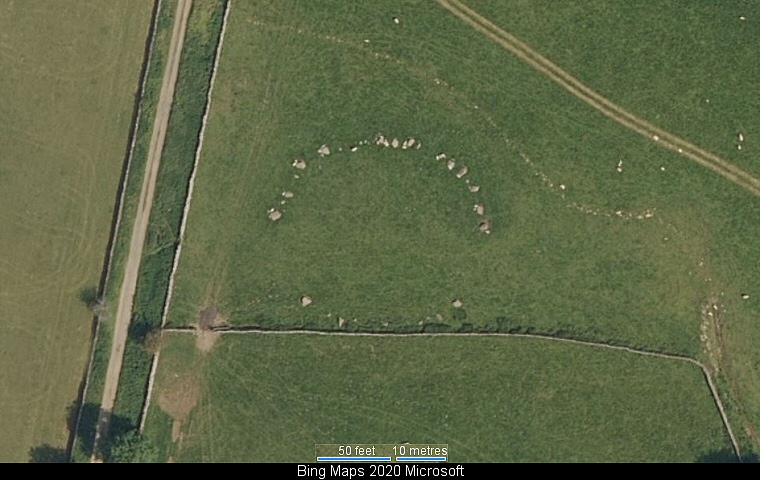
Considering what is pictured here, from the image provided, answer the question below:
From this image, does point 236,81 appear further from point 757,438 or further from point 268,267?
point 757,438

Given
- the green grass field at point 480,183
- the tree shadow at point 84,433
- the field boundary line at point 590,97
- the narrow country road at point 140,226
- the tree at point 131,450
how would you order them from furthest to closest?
the field boundary line at point 590,97 → the green grass field at point 480,183 → the narrow country road at point 140,226 → the tree shadow at point 84,433 → the tree at point 131,450

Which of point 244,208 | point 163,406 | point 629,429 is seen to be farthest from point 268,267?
point 629,429

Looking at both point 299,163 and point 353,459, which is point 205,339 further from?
point 299,163

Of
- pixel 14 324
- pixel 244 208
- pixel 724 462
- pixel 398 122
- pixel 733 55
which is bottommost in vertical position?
pixel 724 462

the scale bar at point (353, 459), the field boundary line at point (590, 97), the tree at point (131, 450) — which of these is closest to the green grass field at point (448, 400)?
the scale bar at point (353, 459)

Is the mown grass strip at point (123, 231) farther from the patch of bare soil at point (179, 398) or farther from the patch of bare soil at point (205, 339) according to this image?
the patch of bare soil at point (205, 339)

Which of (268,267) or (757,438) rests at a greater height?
(268,267)
